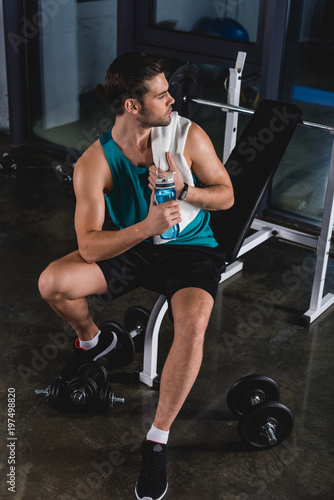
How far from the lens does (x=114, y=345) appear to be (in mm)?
1870

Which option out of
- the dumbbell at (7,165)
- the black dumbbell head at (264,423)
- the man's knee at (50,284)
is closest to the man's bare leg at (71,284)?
the man's knee at (50,284)

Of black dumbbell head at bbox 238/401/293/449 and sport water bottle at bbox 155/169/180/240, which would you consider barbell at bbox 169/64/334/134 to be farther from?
black dumbbell head at bbox 238/401/293/449

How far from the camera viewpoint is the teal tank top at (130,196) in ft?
5.38

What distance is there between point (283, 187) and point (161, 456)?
1775mm

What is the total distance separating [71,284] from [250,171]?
2.48 feet

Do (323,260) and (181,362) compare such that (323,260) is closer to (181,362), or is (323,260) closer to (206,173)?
(206,173)

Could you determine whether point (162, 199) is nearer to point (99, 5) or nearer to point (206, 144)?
point (206, 144)

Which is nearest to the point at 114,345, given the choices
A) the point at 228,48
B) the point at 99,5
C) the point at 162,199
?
the point at 162,199

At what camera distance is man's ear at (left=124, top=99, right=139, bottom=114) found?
1.57 m

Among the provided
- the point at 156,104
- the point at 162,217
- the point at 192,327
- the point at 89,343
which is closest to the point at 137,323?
the point at 89,343

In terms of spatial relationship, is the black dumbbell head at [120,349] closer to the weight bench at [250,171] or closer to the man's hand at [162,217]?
the weight bench at [250,171]

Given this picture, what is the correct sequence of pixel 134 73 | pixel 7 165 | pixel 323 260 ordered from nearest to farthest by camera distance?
pixel 134 73 → pixel 323 260 → pixel 7 165

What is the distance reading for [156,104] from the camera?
157cm

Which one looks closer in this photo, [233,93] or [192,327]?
[192,327]
